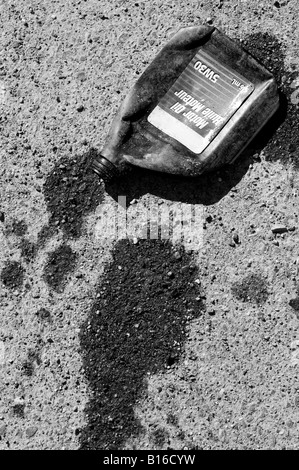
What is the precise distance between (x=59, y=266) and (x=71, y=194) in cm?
45

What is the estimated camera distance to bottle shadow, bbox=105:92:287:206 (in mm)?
3662

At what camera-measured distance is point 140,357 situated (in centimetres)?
371

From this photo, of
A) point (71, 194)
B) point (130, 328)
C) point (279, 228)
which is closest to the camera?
point (279, 228)

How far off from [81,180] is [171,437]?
163 centimetres

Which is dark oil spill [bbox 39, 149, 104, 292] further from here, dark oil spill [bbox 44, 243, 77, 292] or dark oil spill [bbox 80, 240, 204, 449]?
dark oil spill [bbox 80, 240, 204, 449]

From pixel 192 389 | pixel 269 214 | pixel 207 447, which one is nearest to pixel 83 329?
pixel 192 389

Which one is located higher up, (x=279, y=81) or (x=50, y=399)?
(x=279, y=81)

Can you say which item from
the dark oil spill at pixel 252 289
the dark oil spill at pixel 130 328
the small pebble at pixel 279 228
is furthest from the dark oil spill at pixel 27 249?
the small pebble at pixel 279 228

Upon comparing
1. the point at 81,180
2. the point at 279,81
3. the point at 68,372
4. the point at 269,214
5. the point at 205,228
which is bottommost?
the point at 68,372

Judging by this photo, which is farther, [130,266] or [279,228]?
[130,266]

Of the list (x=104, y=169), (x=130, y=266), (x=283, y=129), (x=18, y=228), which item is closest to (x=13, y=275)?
(x=18, y=228)

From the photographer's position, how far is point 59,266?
381 centimetres

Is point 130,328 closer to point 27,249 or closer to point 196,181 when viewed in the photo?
point 27,249
